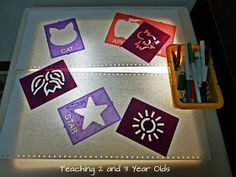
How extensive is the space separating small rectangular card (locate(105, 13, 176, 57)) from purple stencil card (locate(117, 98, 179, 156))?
8.1 inches

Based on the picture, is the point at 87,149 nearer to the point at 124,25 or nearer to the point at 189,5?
the point at 124,25

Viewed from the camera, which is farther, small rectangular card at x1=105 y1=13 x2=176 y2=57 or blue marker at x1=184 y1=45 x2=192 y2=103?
small rectangular card at x1=105 y1=13 x2=176 y2=57

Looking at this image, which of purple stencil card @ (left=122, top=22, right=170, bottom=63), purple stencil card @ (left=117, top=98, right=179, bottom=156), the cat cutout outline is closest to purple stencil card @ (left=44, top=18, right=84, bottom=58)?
the cat cutout outline

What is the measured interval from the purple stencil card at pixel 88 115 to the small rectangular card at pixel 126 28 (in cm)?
19

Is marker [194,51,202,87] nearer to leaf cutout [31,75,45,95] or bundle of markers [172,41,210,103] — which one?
bundle of markers [172,41,210,103]

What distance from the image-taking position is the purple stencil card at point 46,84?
70 centimetres

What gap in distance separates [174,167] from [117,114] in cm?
18

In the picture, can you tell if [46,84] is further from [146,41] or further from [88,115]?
[146,41]

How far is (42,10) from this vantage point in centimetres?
88

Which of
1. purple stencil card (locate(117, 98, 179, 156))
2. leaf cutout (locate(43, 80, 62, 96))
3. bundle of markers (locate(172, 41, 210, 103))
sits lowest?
purple stencil card (locate(117, 98, 179, 156))

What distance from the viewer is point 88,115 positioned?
0.67m

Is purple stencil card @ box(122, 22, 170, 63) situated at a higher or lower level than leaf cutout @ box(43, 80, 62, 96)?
higher

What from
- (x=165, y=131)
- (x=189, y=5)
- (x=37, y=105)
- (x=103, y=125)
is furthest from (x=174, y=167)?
(x=189, y=5)

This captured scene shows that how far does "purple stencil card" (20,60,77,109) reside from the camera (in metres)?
0.70
